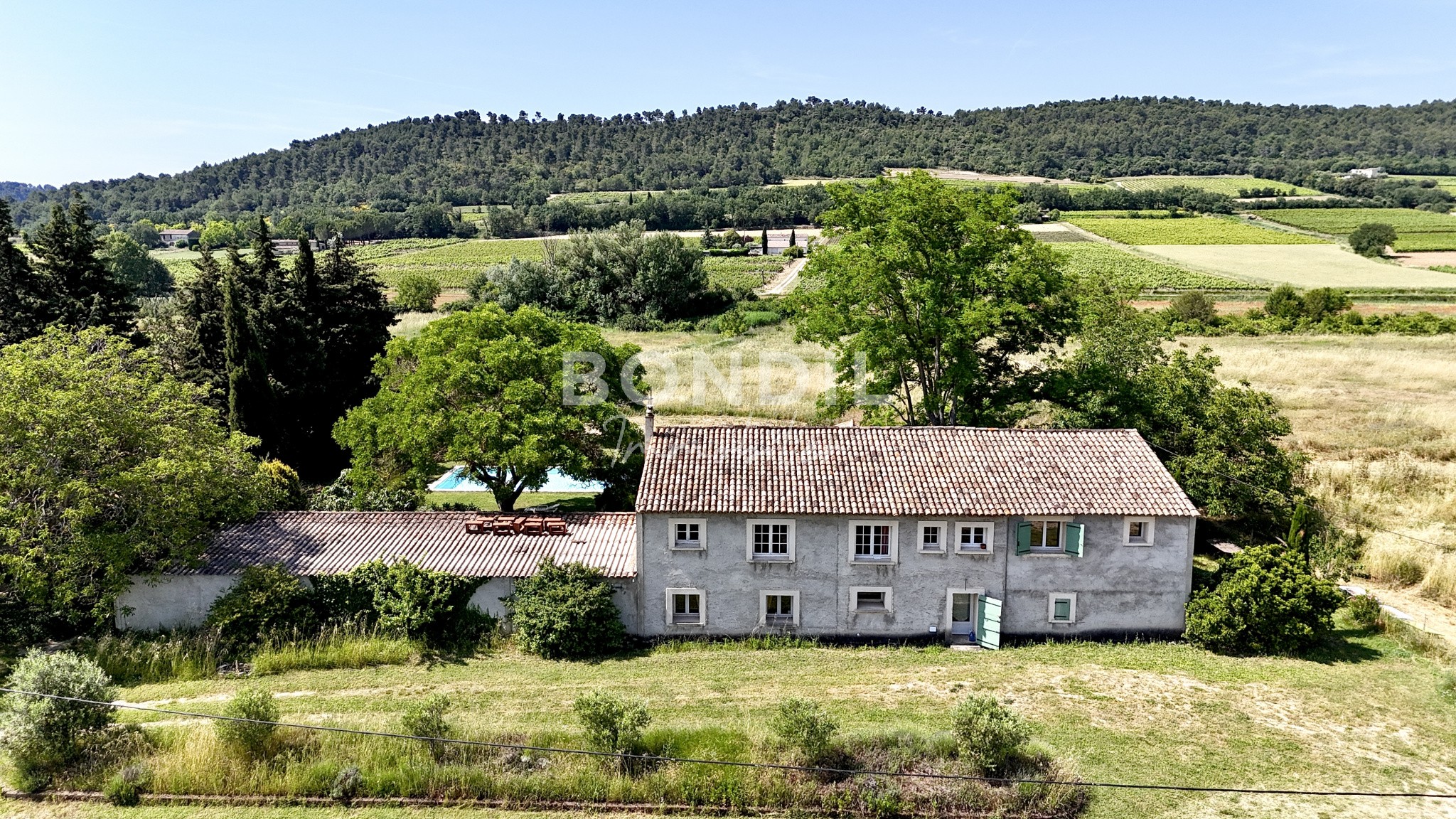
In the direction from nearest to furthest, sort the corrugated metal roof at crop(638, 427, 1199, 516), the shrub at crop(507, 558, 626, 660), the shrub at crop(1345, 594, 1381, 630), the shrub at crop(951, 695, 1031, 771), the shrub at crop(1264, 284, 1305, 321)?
1. the shrub at crop(951, 695, 1031, 771)
2. the shrub at crop(507, 558, 626, 660)
3. the corrugated metal roof at crop(638, 427, 1199, 516)
4. the shrub at crop(1345, 594, 1381, 630)
5. the shrub at crop(1264, 284, 1305, 321)

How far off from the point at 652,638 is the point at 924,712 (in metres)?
7.46

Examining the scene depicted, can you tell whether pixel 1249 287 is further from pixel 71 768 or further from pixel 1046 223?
pixel 71 768

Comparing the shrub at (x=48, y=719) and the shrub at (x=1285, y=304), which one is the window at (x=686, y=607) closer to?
the shrub at (x=48, y=719)

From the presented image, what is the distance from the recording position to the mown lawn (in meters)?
17.3

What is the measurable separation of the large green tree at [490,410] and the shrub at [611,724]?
1287 centimetres

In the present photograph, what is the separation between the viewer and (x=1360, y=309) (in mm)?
74250

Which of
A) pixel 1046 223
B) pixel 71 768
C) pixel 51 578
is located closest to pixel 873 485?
pixel 71 768

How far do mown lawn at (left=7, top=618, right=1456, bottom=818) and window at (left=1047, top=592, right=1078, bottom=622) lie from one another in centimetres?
74

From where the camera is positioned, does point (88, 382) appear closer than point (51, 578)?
No

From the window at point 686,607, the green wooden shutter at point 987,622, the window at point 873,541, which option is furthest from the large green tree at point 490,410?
the green wooden shutter at point 987,622

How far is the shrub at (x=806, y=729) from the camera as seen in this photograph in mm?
16922

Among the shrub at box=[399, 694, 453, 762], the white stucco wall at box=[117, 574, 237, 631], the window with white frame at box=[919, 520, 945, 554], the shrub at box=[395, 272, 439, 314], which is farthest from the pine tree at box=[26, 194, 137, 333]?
the shrub at box=[395, 272, 439, 314]

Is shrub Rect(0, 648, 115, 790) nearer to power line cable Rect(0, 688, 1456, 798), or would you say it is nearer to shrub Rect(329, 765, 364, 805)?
power line cable Rect(0, 688, 1456, 798)

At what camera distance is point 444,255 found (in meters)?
122
